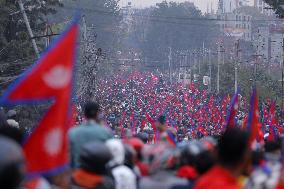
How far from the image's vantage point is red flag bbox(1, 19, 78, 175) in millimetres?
4715

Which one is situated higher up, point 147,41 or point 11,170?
point 11,170

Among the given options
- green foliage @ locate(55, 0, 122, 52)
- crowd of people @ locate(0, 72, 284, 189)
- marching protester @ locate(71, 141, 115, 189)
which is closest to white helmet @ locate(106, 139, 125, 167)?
crowd of people @ locate(0, 72, 284, 189)

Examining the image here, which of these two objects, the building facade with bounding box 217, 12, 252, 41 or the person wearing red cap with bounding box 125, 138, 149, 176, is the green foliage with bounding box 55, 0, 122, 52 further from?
the person wearing red cap with bounding box 125, 138, 149, 176

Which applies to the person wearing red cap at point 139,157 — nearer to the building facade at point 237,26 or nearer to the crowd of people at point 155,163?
the crowd of people at point 155,163

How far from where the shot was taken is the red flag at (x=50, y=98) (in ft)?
15.5

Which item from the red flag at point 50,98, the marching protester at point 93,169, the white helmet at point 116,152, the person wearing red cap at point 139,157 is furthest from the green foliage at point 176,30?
the red flag at point 50,98

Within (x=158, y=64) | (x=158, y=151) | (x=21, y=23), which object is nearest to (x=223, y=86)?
(x=21, y=23)

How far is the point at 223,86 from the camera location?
218ft

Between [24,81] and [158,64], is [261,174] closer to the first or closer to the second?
[24,81]

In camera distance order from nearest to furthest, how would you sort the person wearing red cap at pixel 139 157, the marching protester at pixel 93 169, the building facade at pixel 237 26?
the marching protester at pixel 93 169 < the person wearing red cap at pixel 139 157 < the building facade at pixel 237 26

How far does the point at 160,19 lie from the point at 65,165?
11633cm

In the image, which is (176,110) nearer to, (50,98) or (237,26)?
(50,98)

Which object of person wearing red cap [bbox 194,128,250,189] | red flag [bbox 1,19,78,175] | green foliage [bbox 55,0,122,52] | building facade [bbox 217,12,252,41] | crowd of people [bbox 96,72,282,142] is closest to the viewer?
person wearing red cap [bbox 194,128,250,189]

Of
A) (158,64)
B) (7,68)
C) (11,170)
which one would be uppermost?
(11,170)
